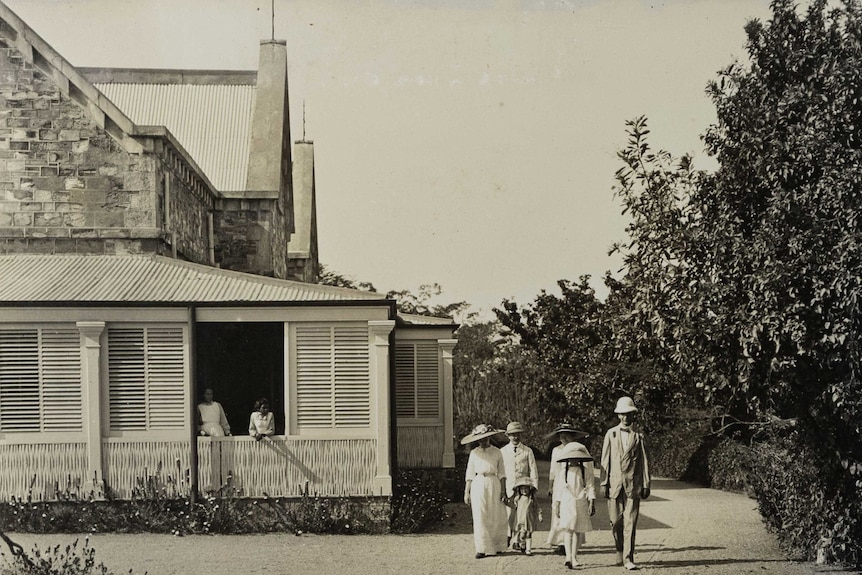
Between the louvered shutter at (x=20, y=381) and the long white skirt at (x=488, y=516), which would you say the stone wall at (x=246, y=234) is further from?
the long white skirt at (x=488, y=516)

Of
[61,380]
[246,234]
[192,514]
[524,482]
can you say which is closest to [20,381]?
[61,380]

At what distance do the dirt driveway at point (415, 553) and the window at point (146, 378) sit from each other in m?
1.62

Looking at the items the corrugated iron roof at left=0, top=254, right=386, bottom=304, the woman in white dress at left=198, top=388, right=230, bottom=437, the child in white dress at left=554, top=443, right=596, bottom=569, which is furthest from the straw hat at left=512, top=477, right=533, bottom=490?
the woman in white dress at left=198, top=388, right=230, bottom=437

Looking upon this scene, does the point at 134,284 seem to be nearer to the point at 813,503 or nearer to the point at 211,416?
the point at 211,416

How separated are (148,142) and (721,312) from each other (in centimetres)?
1132

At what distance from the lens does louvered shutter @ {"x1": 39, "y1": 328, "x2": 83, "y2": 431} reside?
13.8 metres

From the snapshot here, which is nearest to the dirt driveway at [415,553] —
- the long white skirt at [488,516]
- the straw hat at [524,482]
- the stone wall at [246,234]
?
the long white skirt at [488,516]

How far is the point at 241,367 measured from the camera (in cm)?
2105

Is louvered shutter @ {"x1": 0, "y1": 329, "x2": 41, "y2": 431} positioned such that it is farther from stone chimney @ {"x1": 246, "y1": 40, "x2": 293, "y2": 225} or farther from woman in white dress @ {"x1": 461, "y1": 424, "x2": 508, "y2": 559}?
stone chimney @ {"x1": 246, "y1": 40, "x2": 293, "y2": 225}

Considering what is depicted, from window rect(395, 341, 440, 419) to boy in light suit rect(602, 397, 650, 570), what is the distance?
710 cm

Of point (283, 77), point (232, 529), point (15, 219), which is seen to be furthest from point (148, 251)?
point (283, 77)

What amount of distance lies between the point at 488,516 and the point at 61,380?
244 inches

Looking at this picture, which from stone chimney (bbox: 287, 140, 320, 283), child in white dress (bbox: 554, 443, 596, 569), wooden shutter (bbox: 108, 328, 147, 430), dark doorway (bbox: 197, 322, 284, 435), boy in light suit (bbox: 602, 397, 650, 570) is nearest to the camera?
boy in light suit (bbox: 602, 397, 650, 570)

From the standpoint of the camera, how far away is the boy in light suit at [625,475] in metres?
11.6
